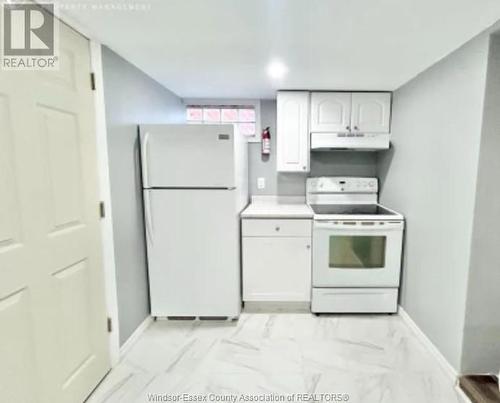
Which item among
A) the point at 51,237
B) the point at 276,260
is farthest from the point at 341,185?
the point at 51,237

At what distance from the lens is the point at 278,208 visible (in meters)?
2.99

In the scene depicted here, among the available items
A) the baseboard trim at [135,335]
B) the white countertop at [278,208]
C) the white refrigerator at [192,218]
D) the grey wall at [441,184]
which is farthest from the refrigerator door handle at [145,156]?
the grey wall at [441,184]

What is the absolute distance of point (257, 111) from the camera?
3.33m

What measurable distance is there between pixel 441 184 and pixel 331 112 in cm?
128

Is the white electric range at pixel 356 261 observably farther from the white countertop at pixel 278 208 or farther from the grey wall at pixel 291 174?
the grey wall at pixel 291 174

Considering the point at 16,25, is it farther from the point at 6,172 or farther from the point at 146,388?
the point at 146,388

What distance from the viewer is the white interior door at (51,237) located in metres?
1.22

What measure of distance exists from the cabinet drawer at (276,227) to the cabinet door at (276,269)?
0.15 feet

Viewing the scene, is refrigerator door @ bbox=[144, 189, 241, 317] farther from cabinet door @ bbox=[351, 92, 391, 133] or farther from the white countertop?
cabinet door @ bbox=[351, 92, 391, 133]

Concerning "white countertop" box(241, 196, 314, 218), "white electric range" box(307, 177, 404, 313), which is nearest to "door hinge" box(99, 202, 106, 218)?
"white countertop" box(241, 196, 314, 218)

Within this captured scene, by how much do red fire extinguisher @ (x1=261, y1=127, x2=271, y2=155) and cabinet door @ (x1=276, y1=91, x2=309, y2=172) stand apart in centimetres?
34

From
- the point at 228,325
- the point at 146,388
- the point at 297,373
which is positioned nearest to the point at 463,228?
the point at 297,373

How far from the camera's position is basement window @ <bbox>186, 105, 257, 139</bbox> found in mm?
3344

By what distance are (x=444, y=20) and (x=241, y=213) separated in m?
1.89
